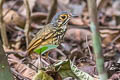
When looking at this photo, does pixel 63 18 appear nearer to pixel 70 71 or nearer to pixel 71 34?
pixel 70 71

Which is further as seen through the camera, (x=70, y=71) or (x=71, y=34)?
(x=71, y=34)

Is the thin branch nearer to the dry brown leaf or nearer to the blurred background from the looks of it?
the blurred background

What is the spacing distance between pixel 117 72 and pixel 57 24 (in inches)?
40.2

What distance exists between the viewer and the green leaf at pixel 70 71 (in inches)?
117

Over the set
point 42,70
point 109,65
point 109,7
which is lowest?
point 109,7

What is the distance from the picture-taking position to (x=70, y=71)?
305cm

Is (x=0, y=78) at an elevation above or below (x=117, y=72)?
above

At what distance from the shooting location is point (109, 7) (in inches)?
312

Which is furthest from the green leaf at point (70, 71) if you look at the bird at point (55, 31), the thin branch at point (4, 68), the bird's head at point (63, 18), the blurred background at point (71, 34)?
the bird's head at point (63, 18)

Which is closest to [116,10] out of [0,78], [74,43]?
[74,43]

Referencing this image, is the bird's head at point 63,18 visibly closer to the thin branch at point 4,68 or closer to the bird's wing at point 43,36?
the bird's wing at point 43,36

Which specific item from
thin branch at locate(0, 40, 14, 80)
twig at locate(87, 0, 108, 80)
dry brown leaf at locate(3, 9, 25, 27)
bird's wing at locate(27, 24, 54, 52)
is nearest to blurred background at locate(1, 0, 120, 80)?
dry brown leaf at locate(3, 9, 25, 27)

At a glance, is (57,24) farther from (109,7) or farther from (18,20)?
(109,7)

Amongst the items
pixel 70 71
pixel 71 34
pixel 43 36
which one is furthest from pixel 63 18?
pixel 71 34
